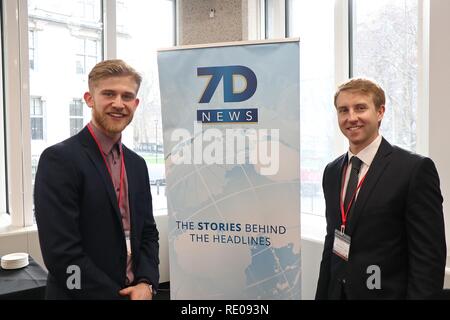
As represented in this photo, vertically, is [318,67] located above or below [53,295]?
above

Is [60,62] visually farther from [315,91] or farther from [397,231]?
[397,231]

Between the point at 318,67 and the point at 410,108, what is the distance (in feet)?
2.84

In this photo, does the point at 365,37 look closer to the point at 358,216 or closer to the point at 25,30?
the point at 358,216

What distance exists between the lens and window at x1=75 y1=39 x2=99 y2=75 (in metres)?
3.43

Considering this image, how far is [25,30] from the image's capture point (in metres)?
2.94

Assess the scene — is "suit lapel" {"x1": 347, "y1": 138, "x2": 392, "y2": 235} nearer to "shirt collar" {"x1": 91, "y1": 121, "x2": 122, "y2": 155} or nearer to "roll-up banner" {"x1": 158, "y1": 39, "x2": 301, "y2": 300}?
"roll-up banner" {"x1": 158, "y1": 39, "x2": 301, "y2": 300}

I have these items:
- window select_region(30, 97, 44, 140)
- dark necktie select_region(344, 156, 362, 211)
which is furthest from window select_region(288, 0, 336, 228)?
window select_region(30, 97, 44, 140)

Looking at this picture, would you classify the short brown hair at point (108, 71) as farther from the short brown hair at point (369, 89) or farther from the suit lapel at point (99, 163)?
the short brown hair at point (369, 89)

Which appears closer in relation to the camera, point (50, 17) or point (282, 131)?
point (282, 131)

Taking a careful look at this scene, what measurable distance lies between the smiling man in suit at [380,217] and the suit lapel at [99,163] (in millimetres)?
937

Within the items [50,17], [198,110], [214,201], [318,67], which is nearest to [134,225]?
[214,201]

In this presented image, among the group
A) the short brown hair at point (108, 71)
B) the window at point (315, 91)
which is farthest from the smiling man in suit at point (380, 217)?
the window at point (315, 91)

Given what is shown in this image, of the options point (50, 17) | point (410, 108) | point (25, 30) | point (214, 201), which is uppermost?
point (50, 17)
